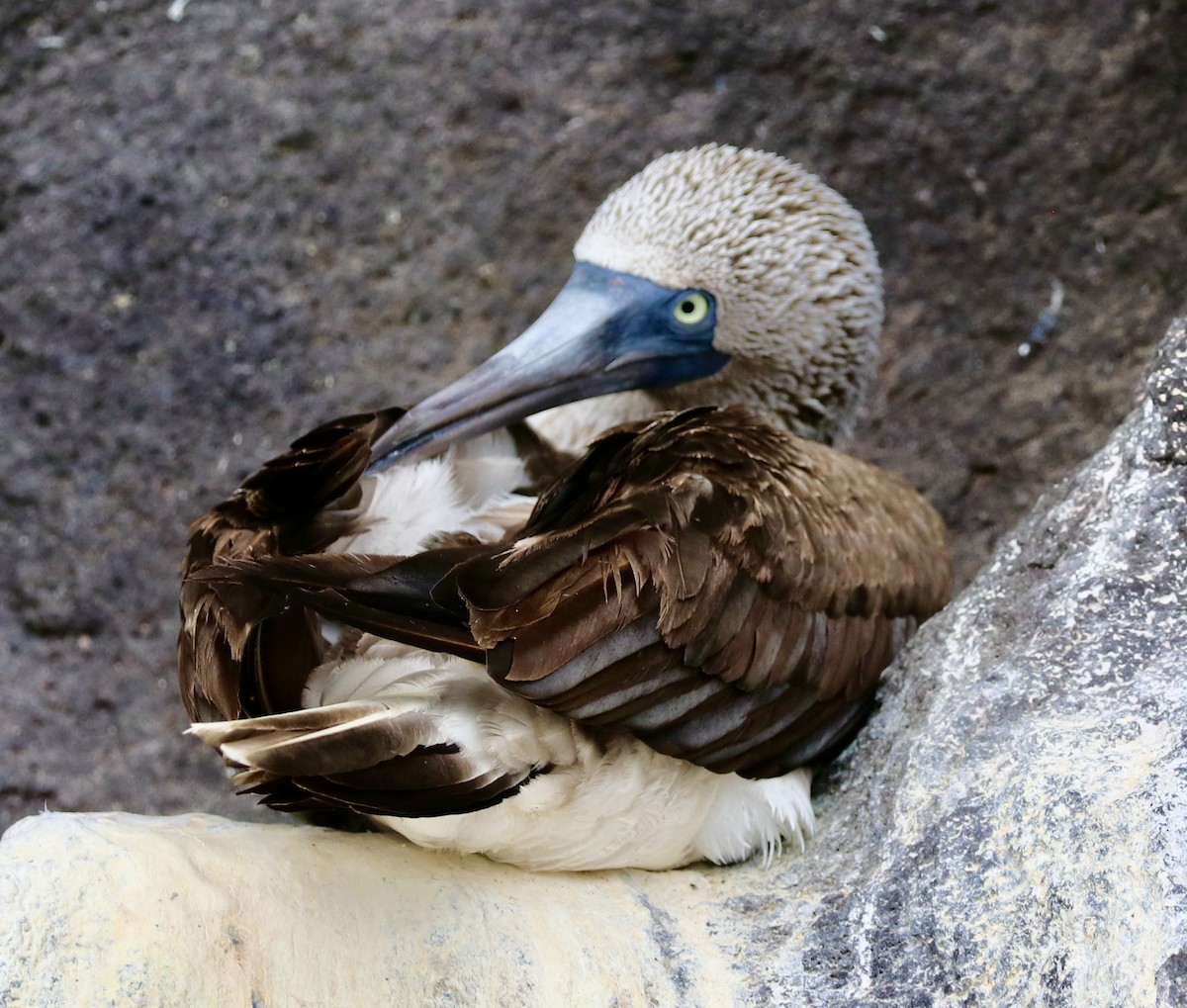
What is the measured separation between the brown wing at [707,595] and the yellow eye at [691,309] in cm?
65

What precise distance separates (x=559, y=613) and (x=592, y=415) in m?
1.61

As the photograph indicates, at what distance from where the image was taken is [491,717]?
1.90 m

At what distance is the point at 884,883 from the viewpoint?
6.48 ft

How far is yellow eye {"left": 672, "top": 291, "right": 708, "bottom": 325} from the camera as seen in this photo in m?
3.09

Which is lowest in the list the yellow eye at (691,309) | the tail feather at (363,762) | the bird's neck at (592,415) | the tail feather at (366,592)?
the bird's neck at (592,415)

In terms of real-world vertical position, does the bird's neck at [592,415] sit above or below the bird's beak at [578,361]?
below

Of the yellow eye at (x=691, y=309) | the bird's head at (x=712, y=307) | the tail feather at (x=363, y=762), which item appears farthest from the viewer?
the yellow eye at (x=691, y=309)

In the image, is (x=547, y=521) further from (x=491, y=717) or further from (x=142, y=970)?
(x=142, y=970)

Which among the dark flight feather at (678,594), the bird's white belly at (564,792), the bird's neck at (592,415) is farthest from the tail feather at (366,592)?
the bird's neck at (592,415)

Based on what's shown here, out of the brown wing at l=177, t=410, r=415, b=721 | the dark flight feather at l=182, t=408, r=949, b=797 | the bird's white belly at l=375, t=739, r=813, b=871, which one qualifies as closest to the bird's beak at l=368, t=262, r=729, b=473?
the brown wing at l=177, t=410, r=415, b=721

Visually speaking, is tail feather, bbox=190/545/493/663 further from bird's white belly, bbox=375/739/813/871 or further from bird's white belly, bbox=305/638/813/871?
bird's white belly, bbox=375/739/813/871

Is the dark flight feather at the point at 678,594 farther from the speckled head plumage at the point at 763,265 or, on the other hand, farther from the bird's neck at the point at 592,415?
the bird's neck at the point at 592,415

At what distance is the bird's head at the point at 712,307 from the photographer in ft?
Result: 9.73

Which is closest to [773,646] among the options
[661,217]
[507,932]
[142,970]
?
[507,932]
